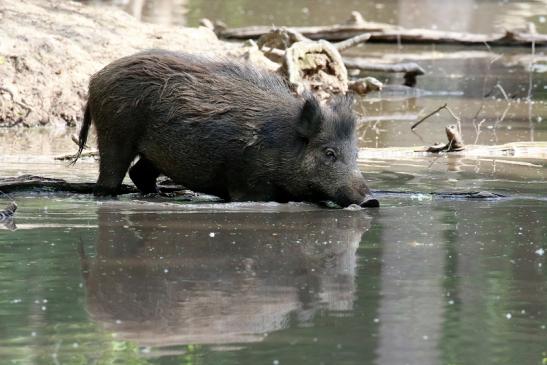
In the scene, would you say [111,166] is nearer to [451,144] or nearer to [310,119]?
[310,119]

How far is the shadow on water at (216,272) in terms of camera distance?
22.4 ft

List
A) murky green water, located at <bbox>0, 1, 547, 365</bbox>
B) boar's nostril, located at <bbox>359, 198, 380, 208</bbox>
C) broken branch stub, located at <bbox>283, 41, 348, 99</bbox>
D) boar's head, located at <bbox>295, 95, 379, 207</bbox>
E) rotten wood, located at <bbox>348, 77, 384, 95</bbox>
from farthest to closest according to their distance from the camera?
rotten wood, located at <bbox>348, 77, 384, 95</bbox> < broken branch stub, located at <bbox>283, 41, 348, 99</bbox> < boar's head, located at <bbox>295, 95, 379, 207</bbox> < boar's nostril, located at <bbox>359, 198, 380, 208</bbox> < murky green water, located at <bbox>0, 1, 547, 365</bbox>

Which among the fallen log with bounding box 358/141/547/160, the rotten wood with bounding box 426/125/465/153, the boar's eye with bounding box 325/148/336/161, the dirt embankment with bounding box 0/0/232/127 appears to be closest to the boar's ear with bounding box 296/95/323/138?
the boar's eye with bounding box 325/148/336/161

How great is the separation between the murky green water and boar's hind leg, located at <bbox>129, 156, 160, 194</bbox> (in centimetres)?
31

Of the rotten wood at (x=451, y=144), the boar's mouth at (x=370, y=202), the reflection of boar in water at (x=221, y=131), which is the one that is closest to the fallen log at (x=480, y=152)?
the rotten wood at (x=451, y=144)

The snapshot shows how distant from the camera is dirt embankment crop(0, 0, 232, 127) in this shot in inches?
682

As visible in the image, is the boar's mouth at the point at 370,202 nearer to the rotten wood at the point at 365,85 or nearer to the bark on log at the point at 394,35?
the rotten wood at the point at 365,85

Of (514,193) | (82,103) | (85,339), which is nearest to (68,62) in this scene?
(82,103)

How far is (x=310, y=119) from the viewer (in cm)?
1118

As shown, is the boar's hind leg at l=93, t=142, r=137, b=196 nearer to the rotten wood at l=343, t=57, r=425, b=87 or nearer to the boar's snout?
the boar's snout

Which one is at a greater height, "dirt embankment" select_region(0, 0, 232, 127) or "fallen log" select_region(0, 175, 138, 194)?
"dirt embankment" select_region(0, 0, 232, 127)

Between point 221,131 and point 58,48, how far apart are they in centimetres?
732

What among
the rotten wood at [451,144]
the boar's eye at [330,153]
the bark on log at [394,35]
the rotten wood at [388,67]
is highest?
the bark on log at [394,35]

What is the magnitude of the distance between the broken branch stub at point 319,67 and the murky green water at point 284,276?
4.29 m
